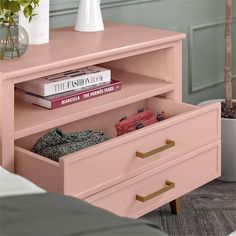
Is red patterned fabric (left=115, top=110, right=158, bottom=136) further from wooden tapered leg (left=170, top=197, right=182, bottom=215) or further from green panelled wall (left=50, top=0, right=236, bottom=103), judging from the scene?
green panelled wall (left=50, top=0, right=236, bottom=103)

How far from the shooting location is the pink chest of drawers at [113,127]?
1.64 m

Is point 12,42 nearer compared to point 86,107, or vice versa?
point 12,42

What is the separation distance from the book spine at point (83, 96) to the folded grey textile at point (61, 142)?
0.26ft

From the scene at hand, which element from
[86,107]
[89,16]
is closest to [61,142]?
[86,107]

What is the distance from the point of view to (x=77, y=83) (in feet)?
6.31

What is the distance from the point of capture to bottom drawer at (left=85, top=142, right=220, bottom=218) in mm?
1776

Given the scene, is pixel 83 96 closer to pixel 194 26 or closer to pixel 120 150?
pixel 120 150

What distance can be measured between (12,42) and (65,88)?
23cm

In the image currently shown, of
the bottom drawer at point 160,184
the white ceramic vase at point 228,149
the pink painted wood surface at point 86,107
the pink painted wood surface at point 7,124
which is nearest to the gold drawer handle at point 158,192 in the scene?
the bottom drawer at point 160,184

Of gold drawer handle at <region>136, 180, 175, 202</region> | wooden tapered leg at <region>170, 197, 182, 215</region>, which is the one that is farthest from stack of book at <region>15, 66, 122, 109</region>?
wooden tapered leg at <region>170, 197, 182, 215</region>

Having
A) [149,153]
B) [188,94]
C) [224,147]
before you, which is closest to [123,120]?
[149,153]

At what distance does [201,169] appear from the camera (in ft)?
6.79

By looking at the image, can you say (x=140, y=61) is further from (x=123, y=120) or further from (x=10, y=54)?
(x=10, y=54)

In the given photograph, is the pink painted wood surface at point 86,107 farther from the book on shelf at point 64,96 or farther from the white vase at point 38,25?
the white vase at point 38,25
